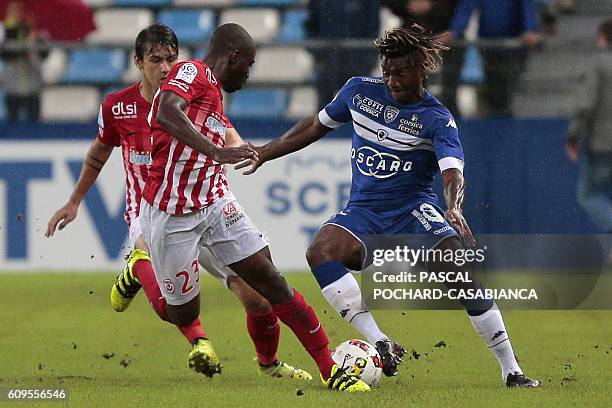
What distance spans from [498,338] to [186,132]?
2.02 meters

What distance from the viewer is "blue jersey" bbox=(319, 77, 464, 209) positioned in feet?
24.7

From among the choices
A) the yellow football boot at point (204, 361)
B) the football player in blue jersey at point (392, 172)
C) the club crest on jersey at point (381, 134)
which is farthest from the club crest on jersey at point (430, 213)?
the yellow football boot at point (204, 361)

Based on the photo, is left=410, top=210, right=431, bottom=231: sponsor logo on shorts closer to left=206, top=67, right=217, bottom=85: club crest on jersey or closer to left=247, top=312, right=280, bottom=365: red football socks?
left=247, top=312, right=280, bottom=365: red football socks

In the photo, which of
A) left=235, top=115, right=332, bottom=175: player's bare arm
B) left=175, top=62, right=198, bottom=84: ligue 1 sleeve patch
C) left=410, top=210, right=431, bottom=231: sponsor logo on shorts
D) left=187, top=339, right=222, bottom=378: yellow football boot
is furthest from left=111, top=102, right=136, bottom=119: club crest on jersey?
left=410, top=210, right=431, bottom=231: sponsor logo on shorts

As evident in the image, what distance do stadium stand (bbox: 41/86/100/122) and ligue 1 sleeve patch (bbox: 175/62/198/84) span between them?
468cm

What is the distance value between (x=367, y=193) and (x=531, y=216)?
12.5 feet

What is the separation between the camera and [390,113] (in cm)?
758

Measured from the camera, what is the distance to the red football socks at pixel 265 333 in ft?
25.3

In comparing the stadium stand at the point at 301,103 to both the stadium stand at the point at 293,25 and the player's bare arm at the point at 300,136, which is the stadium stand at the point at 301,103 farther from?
the player's bare arm at the point at 300,136

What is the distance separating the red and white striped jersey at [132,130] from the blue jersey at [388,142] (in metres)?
1.15

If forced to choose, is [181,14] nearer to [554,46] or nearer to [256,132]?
[256,132]

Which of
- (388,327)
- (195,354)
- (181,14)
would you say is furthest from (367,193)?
(181,14)

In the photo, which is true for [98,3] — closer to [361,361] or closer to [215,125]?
[215,125]

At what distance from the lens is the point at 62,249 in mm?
11406
